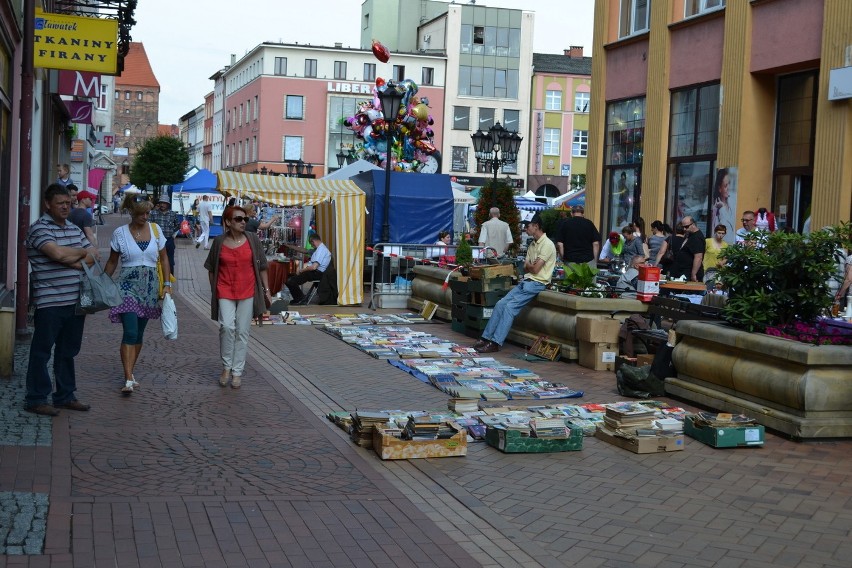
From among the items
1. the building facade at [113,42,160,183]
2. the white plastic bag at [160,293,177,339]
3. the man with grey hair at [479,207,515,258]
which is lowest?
the white plastic bag at [160,293,177,339]

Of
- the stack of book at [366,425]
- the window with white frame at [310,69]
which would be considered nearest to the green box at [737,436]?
the stack of book at [366,425]

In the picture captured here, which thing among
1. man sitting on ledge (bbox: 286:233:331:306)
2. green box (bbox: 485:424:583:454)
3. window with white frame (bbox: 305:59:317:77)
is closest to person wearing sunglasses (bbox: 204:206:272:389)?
green box (bbox: 485:424:583:454)

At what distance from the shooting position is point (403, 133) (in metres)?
26.7

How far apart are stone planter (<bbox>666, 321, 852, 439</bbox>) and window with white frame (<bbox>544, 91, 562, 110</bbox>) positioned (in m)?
68.4

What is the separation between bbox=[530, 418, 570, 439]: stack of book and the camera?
26.6 ft

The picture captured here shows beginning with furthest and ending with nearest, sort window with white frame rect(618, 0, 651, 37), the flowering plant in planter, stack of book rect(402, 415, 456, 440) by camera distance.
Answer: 1. window with white frame rect(618, 0, 651, 37)
2. the flowering plant in planter
3. stack of book rect(402, 415, 456, 440)

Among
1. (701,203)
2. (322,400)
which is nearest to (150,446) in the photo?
(322,400)

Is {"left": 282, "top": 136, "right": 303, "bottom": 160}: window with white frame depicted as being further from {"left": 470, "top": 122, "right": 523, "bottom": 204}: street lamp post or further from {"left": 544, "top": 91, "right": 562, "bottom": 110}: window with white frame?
{"left": 470, "top": 122, "right": 523, "bottom": 204}: street lamp post

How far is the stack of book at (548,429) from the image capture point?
810 cm

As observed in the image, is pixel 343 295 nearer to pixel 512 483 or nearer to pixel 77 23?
pixel 77 23

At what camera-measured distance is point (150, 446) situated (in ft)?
24.8

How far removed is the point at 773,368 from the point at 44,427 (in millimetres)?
5868

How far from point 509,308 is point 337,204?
7.14 metres

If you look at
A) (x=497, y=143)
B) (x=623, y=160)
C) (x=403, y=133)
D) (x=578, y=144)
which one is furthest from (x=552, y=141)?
(x=623, y=160)
